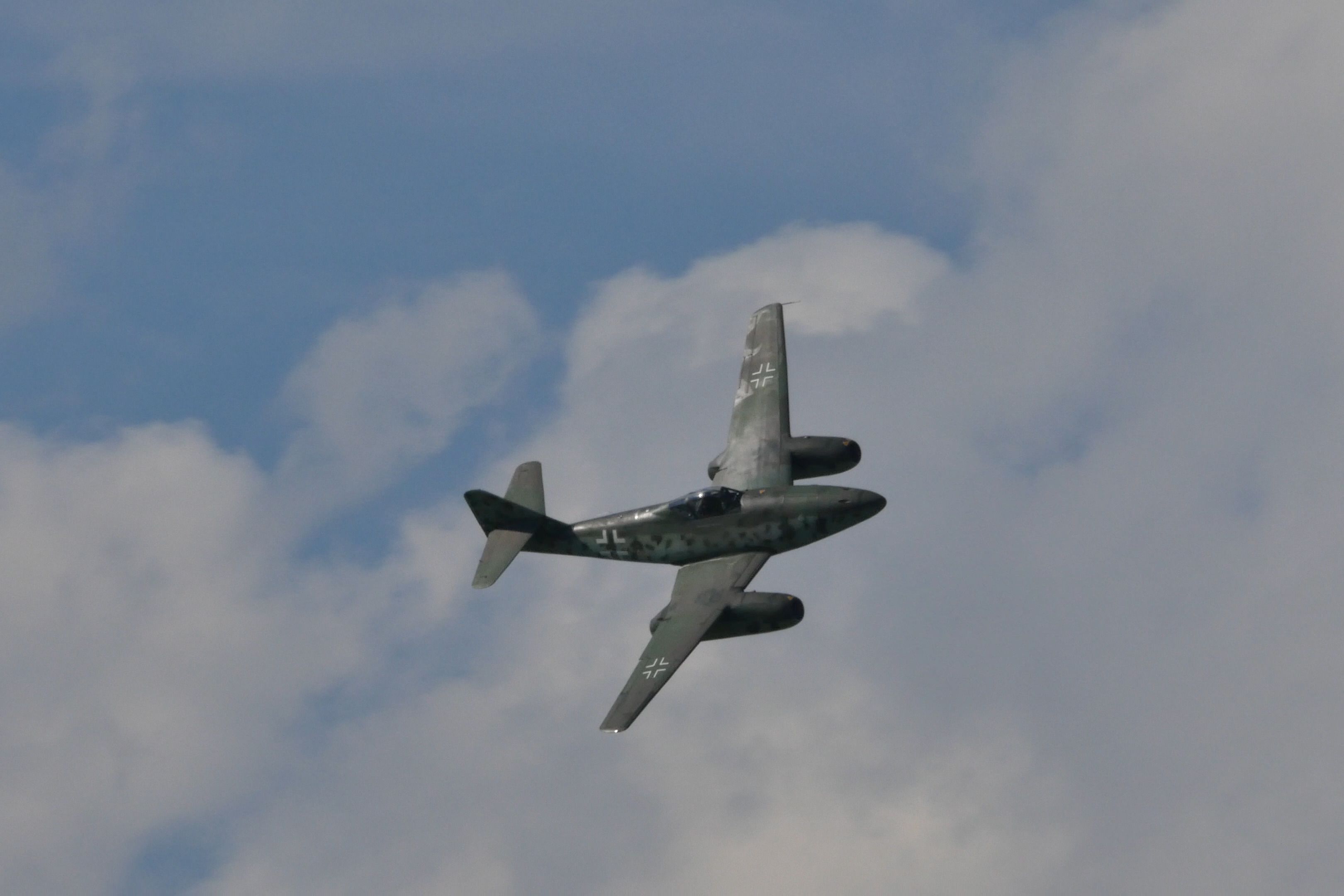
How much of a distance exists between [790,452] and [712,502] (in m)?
5.60

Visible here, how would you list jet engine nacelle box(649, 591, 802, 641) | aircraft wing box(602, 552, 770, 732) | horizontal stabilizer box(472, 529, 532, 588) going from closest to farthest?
1. aircraft wing box(602, 552, 770, 732)
2. jet engine nacelle box(649, 591, 802, 641)
3. horizontal stabilizer box(472, 529, 532, 588)

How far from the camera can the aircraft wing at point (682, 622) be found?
6681 cm

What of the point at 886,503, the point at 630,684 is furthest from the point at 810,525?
the point at 630,684

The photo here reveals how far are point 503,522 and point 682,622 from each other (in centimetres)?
1067

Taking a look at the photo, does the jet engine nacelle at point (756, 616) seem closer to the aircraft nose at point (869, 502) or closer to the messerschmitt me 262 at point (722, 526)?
the messerschmitt me 262 at point (722, 526)

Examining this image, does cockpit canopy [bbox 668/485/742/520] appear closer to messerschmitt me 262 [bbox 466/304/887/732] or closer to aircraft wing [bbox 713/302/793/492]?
messerschmitt me 262 [bbox 466/304/887/732]

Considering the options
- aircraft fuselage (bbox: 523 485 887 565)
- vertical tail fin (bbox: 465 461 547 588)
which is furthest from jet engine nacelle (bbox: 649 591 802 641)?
vertical tail fin (bbox: 465 461 547 588)

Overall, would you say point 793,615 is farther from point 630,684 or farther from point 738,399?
point 738,399

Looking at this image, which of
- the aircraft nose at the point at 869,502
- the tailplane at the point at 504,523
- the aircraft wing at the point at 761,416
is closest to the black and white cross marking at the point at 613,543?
the tailplane at the point at 504,523

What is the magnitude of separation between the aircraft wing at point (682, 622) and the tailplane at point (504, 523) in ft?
22.9

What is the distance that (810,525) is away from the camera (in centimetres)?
7219

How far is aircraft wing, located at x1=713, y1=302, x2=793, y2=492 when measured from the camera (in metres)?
76.7

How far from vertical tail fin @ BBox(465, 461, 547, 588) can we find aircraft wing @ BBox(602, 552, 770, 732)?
707 cm

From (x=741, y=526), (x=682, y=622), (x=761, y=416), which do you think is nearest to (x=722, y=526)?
(x=741, y=526)
